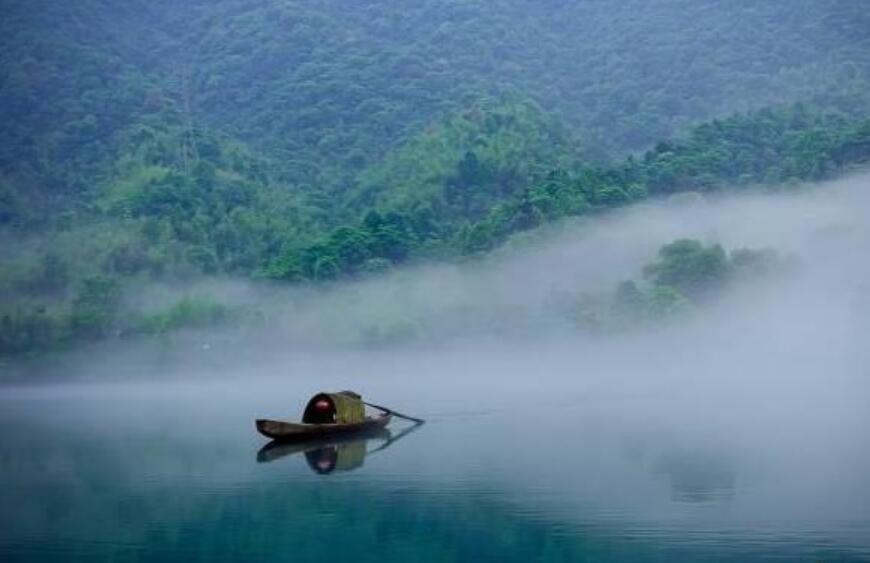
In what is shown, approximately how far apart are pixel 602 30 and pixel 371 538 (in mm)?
77233

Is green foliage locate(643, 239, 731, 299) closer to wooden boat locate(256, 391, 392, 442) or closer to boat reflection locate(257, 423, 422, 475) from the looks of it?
boat reflection locate(257, 423, 422, 475)

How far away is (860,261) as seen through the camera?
180 ft

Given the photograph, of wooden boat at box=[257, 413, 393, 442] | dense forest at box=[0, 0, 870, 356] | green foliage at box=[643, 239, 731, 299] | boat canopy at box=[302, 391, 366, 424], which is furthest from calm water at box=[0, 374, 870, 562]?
dense forest at box=[0, 0, 870, 356]

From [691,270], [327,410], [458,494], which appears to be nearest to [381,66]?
[691,270]

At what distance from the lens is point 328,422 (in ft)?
82.8

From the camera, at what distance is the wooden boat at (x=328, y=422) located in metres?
23.9

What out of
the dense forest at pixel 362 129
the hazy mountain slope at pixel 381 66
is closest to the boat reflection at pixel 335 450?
the dense forest at pixel 362 129

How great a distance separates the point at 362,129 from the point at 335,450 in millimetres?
50143

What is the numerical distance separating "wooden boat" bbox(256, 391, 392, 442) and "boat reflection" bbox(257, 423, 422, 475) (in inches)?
4.9

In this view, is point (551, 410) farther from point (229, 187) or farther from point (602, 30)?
point (602, 30)

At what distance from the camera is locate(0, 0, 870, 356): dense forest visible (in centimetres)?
5869

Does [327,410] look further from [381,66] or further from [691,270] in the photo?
[381,66]

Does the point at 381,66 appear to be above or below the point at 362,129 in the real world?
above

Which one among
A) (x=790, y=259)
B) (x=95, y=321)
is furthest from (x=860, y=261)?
(x=95, y=321)
